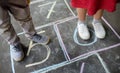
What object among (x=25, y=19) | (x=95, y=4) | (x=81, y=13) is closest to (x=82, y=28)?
(x=81, y=13)

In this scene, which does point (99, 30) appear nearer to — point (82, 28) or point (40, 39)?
point (82, 28)

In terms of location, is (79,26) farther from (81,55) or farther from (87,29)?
(81,55)

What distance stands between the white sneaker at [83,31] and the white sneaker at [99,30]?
69 mm

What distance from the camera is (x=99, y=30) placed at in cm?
145

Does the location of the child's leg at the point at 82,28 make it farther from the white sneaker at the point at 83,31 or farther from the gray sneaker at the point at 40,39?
the gray sneaker at the point at 40,39

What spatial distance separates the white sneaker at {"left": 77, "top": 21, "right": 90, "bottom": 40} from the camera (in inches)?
56.7

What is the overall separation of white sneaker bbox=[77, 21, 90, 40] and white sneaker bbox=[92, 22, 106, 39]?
0.07m

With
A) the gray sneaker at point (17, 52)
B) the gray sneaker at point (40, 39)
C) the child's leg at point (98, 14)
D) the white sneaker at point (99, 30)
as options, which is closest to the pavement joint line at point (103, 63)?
the white sneaker at point (99, 30)

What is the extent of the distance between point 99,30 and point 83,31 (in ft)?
0.40

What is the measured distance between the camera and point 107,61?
1.30 m

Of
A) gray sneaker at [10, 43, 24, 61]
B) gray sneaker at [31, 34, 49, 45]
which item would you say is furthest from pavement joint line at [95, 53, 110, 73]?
gray sneaker at [10, 43, 24, 61]

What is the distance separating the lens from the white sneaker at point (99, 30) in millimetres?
1432

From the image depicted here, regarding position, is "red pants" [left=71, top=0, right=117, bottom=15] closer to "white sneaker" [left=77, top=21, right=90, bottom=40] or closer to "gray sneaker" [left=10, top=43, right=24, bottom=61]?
"white sneaker" [left=77, top=21, right=90, bottom=40]

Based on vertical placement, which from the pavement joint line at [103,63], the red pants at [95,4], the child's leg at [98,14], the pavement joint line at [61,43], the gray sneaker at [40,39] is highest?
the red pants at [95,4]
